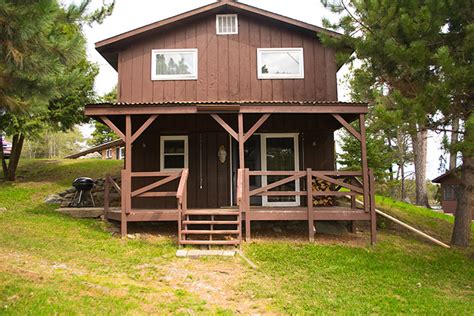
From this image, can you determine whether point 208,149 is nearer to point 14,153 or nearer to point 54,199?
point 54,199

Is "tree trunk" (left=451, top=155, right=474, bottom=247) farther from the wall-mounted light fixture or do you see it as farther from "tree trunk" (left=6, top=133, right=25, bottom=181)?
"tree trunk" (left=6, top=133, right=25, bottom=181)

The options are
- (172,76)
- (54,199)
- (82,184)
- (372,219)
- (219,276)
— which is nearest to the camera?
(219,276)

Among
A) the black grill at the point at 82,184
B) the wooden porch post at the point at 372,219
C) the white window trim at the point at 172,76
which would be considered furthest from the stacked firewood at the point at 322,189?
the black grill at the point at 82,184

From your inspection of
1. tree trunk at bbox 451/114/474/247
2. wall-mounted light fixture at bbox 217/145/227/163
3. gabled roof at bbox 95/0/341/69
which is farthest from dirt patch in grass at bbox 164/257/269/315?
gabled roof at bbox 95/0/341/69

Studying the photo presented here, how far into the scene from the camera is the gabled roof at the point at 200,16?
1017 cm

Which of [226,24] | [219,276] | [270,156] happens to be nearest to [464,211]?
[270,156]

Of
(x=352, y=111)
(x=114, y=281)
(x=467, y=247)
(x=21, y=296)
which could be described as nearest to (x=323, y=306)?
(x=114, y=281)

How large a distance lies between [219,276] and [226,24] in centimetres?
740

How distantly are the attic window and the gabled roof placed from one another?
19 centimetres

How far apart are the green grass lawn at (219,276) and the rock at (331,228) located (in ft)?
2.95

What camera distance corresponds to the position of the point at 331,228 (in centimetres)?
934

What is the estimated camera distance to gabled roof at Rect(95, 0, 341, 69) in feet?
33.4

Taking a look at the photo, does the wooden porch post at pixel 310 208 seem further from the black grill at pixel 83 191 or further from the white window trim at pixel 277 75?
the black grill at pixel 83 191

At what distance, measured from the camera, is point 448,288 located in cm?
611
